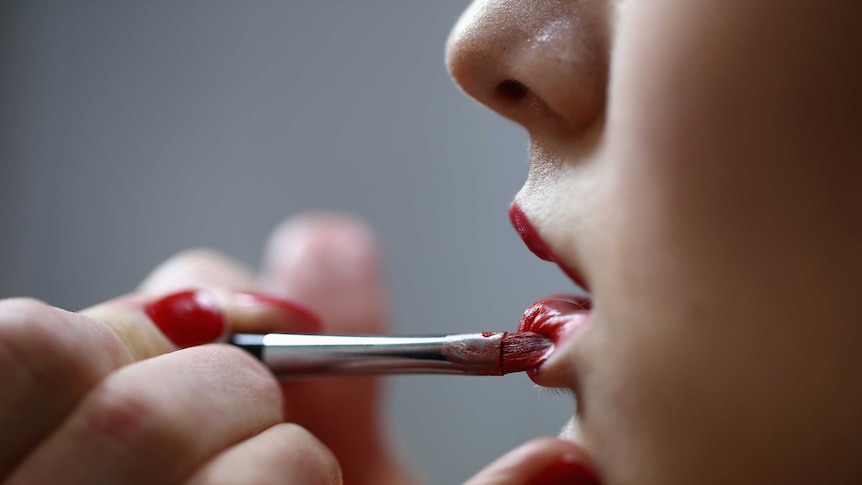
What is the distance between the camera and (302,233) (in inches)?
23.4

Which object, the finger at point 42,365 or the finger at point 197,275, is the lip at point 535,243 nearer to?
the finger at point 42,365

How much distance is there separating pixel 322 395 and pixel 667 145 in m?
0.30

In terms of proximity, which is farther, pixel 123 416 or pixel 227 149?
pixel 227 149

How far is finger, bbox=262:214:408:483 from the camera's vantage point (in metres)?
0.46

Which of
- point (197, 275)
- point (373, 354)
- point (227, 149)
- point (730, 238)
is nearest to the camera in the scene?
point (730, 238)

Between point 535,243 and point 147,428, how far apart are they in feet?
0.42

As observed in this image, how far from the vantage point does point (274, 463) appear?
235 millimetres

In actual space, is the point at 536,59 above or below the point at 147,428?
above

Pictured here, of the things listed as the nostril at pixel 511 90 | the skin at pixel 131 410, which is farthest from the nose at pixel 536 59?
the skin at pixel 131 410

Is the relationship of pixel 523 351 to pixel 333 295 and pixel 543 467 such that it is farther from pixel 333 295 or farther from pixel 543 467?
pixel 333 295

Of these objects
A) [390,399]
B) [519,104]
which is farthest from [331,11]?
[519,104]

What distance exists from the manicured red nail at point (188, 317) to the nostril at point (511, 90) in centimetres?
17

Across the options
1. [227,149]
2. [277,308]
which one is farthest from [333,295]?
[227,149]

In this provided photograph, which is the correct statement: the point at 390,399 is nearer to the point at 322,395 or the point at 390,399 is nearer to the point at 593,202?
the point at 322,395
